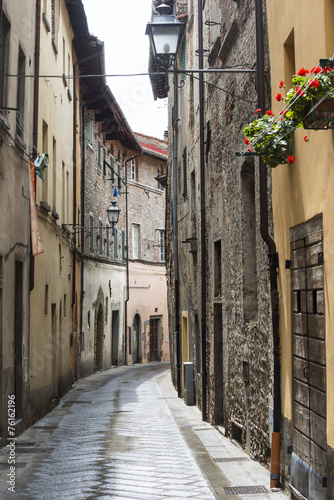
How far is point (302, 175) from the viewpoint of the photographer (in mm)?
6629

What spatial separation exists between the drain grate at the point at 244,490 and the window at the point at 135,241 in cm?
2881

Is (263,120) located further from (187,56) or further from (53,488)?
(187,56)

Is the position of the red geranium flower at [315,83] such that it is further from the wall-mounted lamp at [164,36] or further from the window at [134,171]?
the window at [134,171]

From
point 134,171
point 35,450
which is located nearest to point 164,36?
point 35,450

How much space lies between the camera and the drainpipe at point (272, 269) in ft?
24.3

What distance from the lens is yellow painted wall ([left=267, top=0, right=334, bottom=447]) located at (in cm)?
568

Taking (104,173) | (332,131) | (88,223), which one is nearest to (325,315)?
(332,131)

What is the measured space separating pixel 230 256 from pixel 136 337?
25250mm

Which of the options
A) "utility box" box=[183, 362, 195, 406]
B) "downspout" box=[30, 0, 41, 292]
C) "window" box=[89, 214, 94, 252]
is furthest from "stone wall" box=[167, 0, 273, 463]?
"window" box=[89, 214, 94, 252]

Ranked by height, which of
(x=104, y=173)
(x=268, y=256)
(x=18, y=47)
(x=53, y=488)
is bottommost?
(x=53, y=488)

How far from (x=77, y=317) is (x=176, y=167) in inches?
236

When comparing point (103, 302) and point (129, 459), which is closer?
point (129, 459)

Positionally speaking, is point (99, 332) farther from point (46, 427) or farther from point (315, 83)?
point (315, 83)

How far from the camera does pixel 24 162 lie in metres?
11.6
